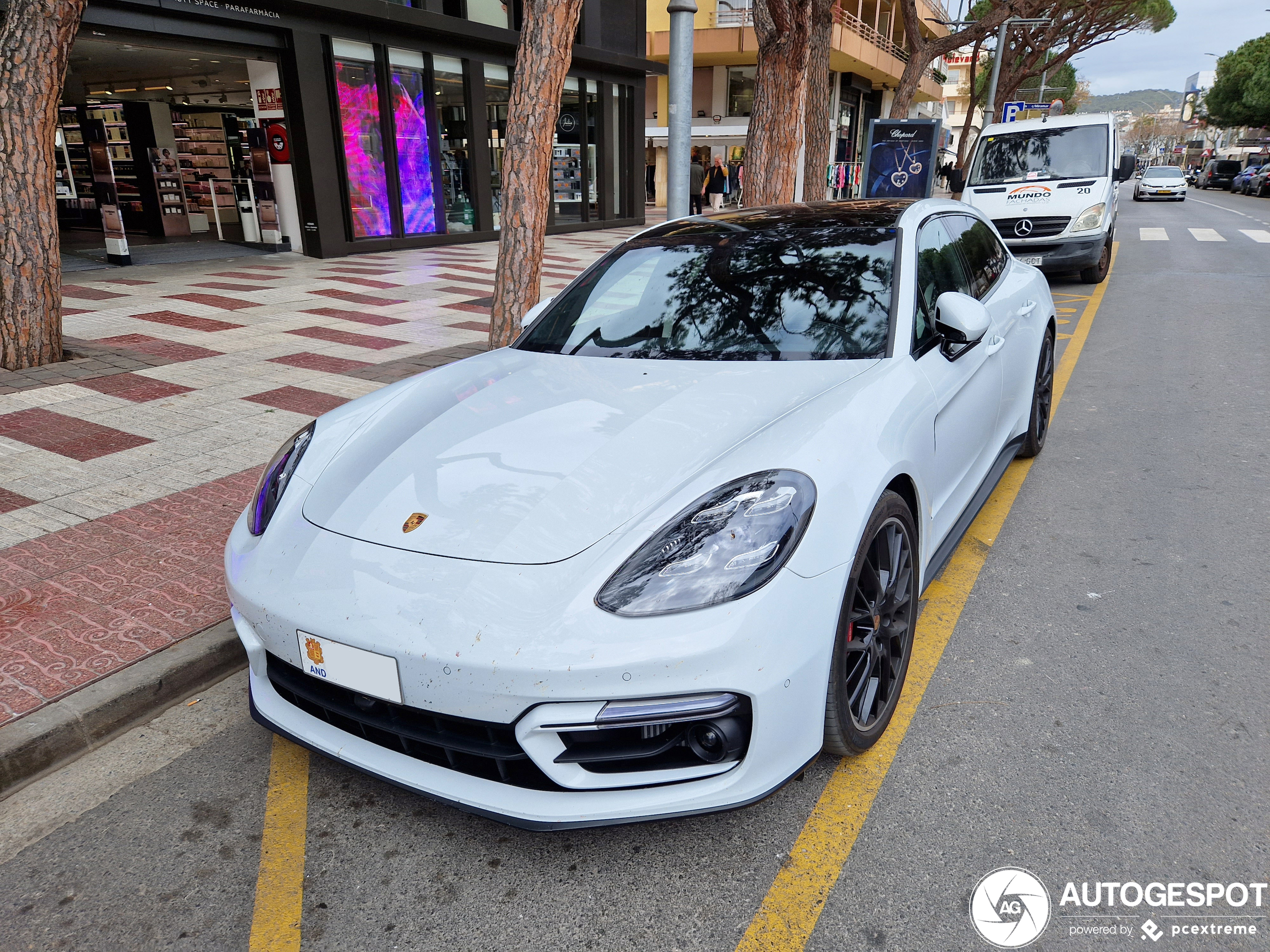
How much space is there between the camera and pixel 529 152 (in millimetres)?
7195

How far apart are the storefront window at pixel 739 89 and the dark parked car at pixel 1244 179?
28.3 meters

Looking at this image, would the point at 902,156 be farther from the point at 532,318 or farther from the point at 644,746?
the point at 644,746

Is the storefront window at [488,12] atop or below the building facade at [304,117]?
atop

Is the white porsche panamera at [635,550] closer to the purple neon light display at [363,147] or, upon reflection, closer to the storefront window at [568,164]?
the purple neon light display at [363,147]

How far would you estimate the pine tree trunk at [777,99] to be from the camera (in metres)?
10.1

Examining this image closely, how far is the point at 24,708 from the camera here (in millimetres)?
2727

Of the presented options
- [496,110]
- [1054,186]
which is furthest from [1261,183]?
[496,110]

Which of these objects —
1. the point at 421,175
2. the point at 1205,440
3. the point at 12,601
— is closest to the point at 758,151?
the point at 1205,440

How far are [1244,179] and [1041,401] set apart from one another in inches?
2078

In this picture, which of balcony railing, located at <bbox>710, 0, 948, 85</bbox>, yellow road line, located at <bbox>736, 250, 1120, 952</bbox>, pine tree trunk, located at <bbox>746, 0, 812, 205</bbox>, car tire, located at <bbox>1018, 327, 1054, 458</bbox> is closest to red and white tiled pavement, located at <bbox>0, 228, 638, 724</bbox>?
yellow road line, located at <bbox>736, 250, 1120, 952</bbox>

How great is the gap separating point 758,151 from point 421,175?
8.05 meters

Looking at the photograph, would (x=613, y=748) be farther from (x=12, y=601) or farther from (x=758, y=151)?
(x=758, y=151)

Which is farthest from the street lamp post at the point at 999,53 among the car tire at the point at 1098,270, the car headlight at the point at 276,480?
the car headlight at the point at 276,480

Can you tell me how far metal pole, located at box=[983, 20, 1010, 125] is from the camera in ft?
84.9
